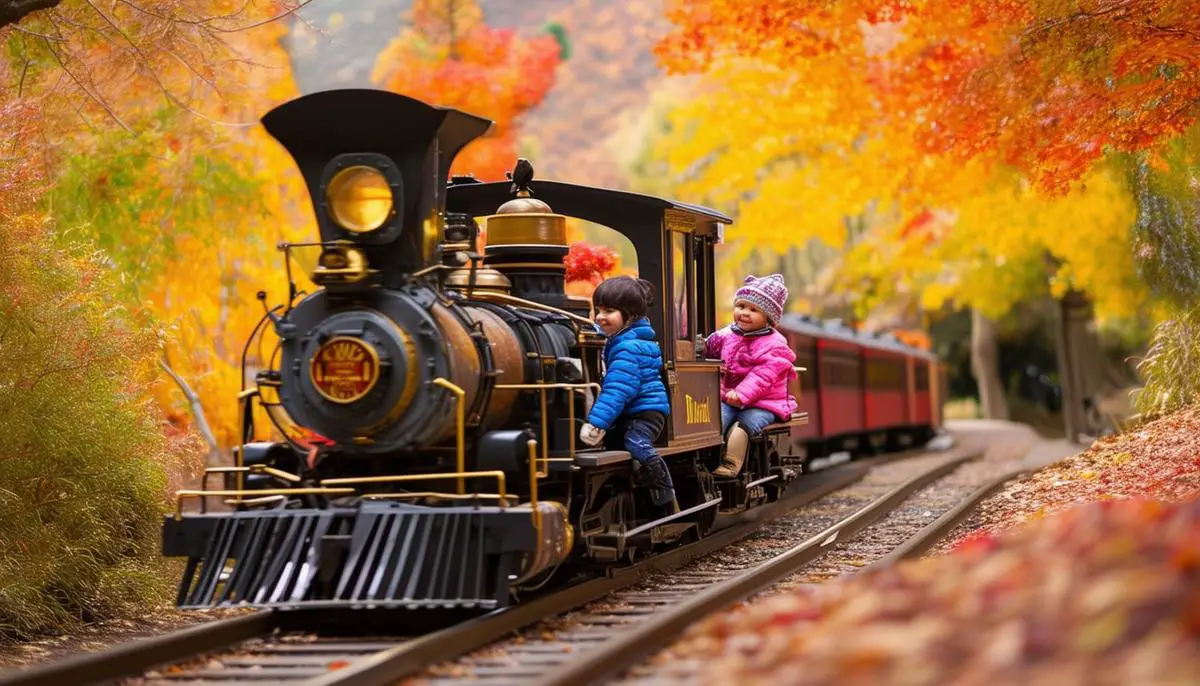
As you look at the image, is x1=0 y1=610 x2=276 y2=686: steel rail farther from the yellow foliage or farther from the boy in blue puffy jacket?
the yellow foliage

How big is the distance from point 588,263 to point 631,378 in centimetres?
396

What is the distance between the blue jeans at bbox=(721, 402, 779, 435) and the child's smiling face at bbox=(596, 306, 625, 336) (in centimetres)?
270

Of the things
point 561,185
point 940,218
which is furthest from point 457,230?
A: point 940,218

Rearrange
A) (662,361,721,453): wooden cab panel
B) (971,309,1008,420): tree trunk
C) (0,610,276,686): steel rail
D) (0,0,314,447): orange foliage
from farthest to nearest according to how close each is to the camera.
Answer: (971,309,1008,420): tree trunk, (0,0,314,447): orange foliage, (662,361,721,453): wooden cab panel, (0,610,276,686): steel rail

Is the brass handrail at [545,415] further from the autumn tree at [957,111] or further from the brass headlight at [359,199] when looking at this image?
the autumn tree at [957,111]

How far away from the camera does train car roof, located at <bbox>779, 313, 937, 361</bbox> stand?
21.8 m

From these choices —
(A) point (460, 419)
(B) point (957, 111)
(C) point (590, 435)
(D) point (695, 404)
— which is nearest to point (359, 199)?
(A) point (460, 419)

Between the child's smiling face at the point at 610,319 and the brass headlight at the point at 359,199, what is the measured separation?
6.47 ft

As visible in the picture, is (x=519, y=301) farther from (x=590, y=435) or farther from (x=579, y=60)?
(x=579, y=60)

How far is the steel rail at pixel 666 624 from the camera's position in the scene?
6.12 metres

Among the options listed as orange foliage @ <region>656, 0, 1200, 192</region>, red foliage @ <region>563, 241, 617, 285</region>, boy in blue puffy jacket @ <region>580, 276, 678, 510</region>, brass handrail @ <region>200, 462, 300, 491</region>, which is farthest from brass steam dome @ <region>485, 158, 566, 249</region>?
orange foliage @ <region>656, 0, 1200, 192</region>

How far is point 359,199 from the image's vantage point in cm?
816

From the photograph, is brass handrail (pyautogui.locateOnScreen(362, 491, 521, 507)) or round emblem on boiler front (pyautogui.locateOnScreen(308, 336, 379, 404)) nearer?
brass handrail (pyautogui.locateOnScreen(362, 491, 521, 507))

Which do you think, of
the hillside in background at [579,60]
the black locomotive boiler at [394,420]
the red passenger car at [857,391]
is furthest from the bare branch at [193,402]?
the hillside in background at [579,60]
